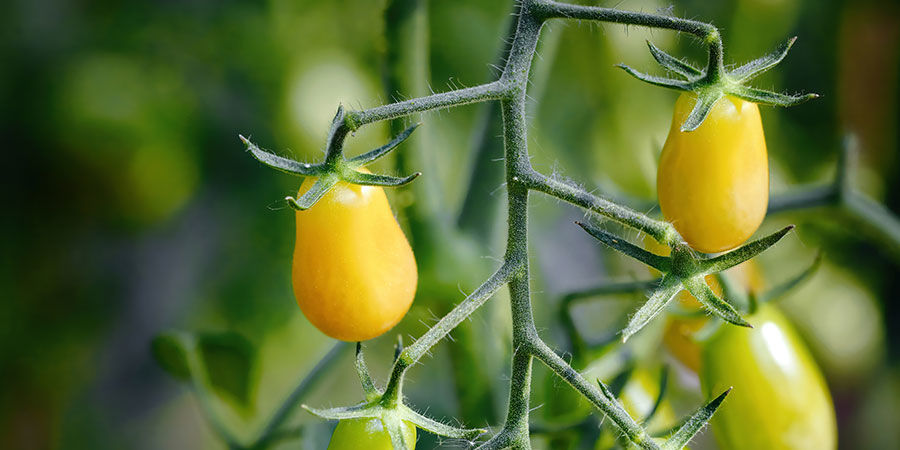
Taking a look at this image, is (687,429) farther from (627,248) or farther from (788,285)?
(788,285)

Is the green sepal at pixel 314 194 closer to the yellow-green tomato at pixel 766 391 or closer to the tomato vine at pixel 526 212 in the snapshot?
the tomato vine at pixel 526 212

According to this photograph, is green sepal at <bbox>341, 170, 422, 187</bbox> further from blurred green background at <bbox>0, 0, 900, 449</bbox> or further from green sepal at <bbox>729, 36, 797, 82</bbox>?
blurred green background at <bbox>0, 0, 900, 449</bbox>

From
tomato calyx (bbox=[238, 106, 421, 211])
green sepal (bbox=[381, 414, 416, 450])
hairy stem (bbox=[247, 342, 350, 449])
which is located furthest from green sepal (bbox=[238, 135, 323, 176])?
hairy stem (bbox=[247, 342, 350, 449])

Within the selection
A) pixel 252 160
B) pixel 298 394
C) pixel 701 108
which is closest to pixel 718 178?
pixel 701 108

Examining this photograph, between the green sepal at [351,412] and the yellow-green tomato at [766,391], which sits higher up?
the green sepal at [351,412]

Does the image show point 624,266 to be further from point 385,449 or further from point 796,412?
point 385,449

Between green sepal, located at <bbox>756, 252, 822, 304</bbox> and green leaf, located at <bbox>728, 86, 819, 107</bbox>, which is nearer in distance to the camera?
green leaf, located at <bbox>728, 86, 819, 107</bbox>

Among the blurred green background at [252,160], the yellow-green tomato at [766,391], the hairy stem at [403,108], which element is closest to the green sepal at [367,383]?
the hairy stem at [403,108]

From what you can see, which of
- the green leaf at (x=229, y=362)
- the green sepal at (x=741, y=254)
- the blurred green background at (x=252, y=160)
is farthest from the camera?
the blurred green background at (x=252, y=160)
